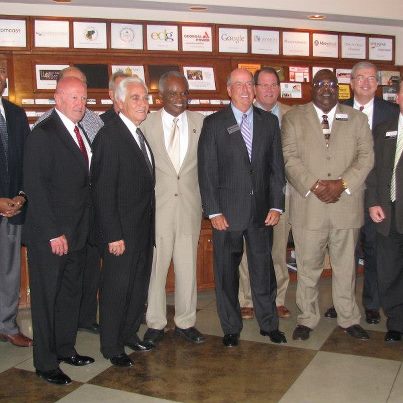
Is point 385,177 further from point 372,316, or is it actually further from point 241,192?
point 372,316

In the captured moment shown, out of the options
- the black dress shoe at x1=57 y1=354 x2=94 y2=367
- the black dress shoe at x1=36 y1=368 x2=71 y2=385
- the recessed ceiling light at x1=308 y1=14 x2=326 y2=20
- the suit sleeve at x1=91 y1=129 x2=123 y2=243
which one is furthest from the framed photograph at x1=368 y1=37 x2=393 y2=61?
the black dress shoe at x1=36 y1=368 x2=71 y2=385

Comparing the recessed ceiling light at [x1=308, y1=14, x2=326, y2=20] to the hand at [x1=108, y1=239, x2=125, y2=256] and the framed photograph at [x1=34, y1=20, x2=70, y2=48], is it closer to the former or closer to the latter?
the framed photograph at [x1=34, y1=20, x2=70, y2=48]

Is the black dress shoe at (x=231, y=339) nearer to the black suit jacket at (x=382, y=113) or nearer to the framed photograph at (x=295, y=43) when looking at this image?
the black suit jacket at (x=382, y=113)

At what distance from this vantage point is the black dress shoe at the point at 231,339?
3848mm

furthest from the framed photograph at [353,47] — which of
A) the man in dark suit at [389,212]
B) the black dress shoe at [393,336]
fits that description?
the black dress shoe at [393,336]

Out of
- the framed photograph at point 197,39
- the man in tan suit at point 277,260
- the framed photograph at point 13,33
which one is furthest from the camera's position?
the framed photograph at point 197,39

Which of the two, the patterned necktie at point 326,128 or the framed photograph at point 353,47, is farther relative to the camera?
the framed photograph at point 353,47

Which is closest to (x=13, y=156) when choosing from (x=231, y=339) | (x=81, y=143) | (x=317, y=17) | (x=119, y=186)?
(x=81, y=143)

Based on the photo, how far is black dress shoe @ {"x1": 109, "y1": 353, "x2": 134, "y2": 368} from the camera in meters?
3.51

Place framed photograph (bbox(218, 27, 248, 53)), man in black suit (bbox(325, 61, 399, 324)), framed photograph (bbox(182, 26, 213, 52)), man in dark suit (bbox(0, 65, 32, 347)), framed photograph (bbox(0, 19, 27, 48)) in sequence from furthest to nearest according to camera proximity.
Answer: framed photograph (bbox(218, 27, 248, 53)) → framed photograph (bbox(182, 26, 213, 52)) → framed photograph (bbox(0, 19, 27, 48)) → man in black suit (bbox(325, 61, 399, 324)) → man in dark suit (bbox(0, 65, 32, 347))

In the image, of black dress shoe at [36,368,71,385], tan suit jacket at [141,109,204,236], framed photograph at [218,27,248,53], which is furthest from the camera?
framed photograph at [218,27,248,53]

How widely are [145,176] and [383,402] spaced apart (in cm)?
187

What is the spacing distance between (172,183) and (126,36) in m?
2.55

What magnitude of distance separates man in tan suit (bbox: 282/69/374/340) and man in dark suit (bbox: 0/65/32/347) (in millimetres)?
1830
